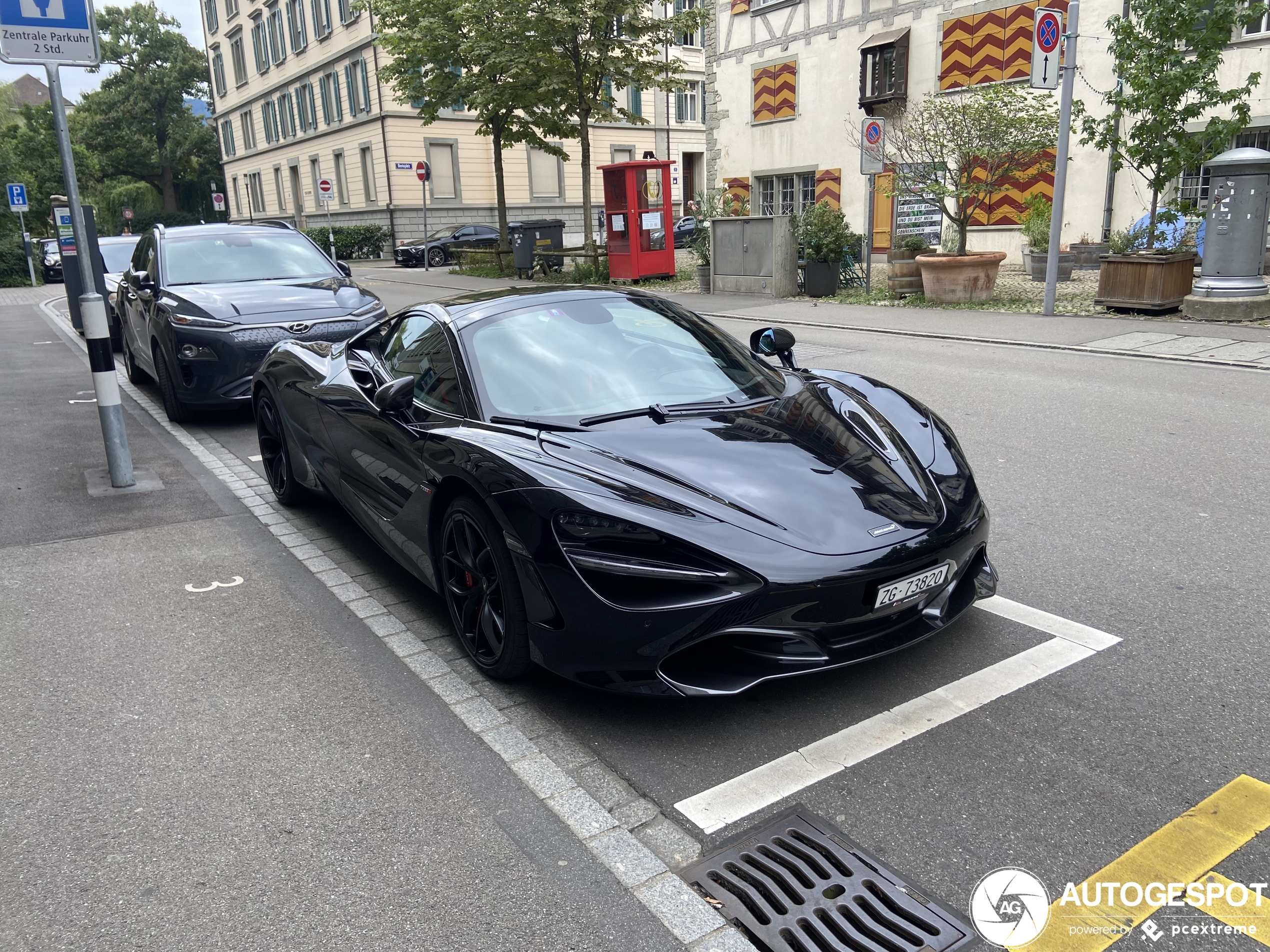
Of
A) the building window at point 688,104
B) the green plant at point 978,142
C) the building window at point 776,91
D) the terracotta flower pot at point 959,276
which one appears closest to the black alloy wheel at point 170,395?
the terracotta flower pot at point 959,276

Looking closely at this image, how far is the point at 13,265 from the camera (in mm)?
35406

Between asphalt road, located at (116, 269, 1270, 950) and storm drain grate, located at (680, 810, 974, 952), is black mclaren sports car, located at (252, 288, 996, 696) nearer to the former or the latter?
asphalt road, located at (116, 269, 1270, 950)

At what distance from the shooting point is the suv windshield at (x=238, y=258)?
9.13m

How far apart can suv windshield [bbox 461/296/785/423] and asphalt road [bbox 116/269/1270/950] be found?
109cm

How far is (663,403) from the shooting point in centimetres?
397

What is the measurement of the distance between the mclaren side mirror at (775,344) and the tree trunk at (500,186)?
22.0 meters

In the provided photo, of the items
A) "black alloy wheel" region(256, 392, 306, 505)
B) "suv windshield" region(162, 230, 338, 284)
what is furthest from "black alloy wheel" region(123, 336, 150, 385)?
"black alloy wheel" region(256, 392, 306, 505)

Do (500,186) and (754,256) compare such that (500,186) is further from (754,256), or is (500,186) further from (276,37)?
(276,37)

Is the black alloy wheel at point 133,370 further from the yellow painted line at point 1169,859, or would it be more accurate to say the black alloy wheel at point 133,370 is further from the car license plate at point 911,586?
the yellow painted line at point 1169,859

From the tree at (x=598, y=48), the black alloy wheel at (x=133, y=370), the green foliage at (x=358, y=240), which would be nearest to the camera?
the black alloy wheel at (x=133, y=370)

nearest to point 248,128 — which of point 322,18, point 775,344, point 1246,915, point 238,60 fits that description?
point 238,60

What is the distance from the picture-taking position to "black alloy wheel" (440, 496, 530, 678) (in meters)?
3.42

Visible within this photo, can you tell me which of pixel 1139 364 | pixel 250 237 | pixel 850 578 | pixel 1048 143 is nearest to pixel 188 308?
pixel 250 237

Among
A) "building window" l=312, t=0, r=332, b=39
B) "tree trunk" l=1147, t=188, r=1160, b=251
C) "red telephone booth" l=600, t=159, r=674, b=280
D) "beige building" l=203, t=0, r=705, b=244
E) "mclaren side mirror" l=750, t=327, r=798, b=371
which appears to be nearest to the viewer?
"mclaren side mirror" l=750, t=327, r=798, b=371
